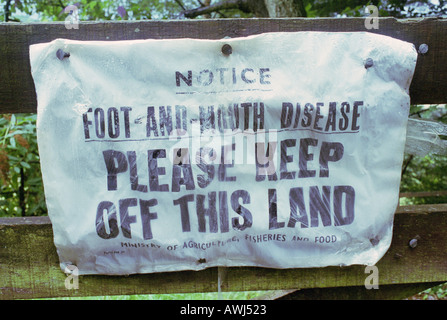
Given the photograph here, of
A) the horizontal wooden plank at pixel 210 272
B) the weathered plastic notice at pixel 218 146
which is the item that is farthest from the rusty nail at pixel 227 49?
the horizontal wooden plank at pixel 210 272

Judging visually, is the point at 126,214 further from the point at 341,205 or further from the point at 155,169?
the point at 341,205

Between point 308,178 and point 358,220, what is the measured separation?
206mm

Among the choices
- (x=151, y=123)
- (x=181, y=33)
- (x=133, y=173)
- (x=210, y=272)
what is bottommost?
(x=210, y=272)

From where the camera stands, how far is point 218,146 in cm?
109

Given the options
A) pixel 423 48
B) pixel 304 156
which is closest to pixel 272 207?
pixel 304 156

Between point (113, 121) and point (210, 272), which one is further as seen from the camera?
point (210, 272)

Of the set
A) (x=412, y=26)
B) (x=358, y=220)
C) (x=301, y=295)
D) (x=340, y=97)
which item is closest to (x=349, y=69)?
(x=340, y=97)

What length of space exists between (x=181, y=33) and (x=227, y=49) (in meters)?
0.15

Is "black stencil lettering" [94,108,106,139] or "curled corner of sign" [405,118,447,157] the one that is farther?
"curled corner of sign" [405,118,447,157]

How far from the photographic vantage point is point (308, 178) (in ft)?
3.69

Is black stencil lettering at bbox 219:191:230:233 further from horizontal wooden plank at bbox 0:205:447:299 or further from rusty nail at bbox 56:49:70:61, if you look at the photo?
Answer: rusty nail at bbox 56:49:70:61

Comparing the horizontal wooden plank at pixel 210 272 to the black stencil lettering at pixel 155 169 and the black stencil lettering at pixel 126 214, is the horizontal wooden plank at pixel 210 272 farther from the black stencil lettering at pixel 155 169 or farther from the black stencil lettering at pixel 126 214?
the black stencil lettering at pixel 155 169

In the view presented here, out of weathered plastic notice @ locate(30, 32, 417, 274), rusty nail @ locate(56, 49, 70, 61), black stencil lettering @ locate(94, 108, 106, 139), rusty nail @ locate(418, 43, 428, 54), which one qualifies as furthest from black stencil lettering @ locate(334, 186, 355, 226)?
rusty nail @ locate(56, 49, 70, 61)

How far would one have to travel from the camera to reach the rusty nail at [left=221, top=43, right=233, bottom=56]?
1.09 m
